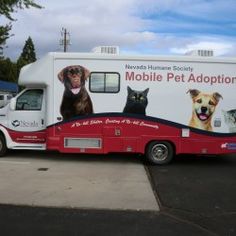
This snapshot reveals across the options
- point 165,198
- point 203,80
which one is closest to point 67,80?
point 203,80

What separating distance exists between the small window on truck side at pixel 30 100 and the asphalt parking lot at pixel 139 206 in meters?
1.49

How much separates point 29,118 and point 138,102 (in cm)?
298

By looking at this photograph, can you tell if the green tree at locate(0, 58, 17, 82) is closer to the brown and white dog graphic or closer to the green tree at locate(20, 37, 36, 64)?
the green tree at locate(20, 37, 36, 64)

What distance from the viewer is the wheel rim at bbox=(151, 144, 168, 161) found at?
526 inches

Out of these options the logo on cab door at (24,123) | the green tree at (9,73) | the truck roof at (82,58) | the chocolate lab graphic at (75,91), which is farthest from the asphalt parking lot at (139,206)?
the green tree at (9,73)

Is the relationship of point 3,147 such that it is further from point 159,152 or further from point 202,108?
point 202,108

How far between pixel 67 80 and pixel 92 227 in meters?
6.67

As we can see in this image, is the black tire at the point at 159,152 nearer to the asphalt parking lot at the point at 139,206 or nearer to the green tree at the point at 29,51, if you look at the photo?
the asphalt parking lot at the point at 139,206

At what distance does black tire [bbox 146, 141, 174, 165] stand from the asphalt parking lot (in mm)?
236

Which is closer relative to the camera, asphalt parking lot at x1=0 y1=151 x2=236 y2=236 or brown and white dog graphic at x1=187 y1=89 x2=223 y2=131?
asphalt parking lot at x1=0 y1=151 x2=236 y2=236

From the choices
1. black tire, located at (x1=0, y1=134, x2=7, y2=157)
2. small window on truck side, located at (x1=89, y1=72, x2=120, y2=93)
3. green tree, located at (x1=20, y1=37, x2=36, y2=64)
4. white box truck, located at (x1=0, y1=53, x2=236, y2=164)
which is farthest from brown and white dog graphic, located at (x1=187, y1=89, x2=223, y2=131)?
green tree, located at (x1=20, y1=37, x2=36, y2=64)

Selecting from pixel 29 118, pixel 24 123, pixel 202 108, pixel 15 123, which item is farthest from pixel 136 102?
pixel 15 123

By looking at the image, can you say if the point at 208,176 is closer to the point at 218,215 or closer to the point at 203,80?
the point at 203,80

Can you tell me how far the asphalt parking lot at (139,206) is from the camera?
7.09 m
